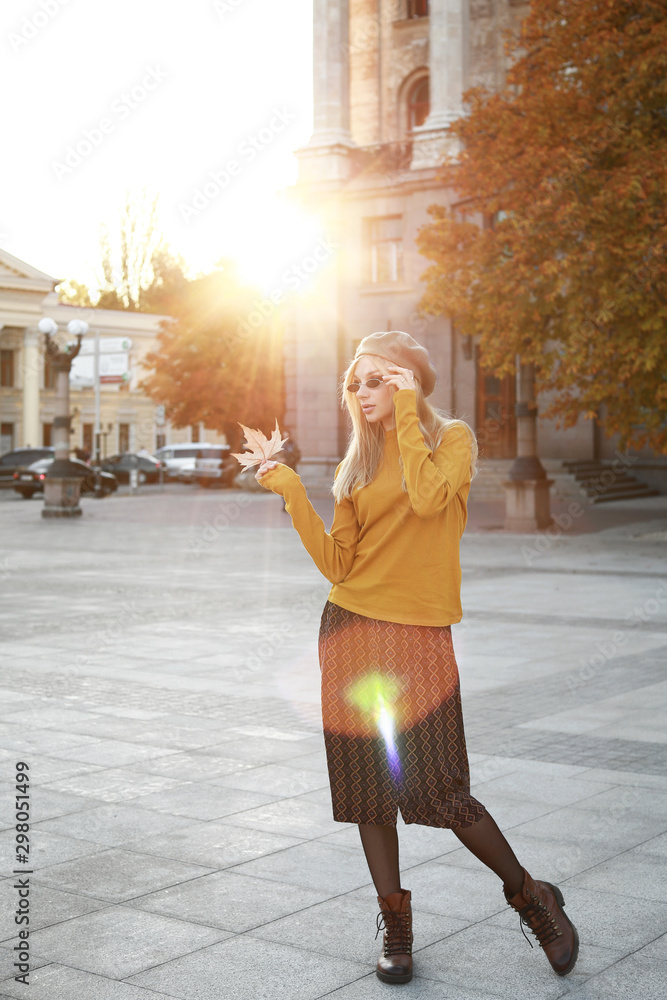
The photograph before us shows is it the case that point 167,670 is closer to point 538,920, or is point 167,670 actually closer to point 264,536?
point 538,920

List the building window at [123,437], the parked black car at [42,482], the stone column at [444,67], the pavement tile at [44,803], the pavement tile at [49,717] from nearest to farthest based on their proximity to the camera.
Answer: the pavement tile at [44,803] < the pavement tile at [49,717] < the stone column at [444,67] < the parked black car at [42,482] < the building window at [123,437]

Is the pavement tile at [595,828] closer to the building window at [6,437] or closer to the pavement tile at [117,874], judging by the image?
the pavement tile at [117,874]

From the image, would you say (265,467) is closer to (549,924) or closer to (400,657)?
(400,657)

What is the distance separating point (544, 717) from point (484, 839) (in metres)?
3.68

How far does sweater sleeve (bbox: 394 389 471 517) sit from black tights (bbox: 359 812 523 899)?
962 millimetres

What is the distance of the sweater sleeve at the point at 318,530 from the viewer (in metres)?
3.75

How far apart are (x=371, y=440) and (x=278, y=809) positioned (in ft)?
7.28

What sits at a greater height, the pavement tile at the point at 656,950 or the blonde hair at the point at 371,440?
the blonde hair at the point at 371,440

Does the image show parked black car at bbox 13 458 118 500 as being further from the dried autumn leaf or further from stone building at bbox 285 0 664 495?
the dried autumn leaf

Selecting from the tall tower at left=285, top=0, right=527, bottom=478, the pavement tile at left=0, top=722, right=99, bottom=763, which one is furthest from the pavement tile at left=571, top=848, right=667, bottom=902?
the tall tower at left=285, top=0, right=527, bottom=478

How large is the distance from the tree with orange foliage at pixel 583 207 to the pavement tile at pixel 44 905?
1416 cm

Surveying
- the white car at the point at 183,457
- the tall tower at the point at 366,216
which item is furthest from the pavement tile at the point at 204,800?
the white car at the point at 183,457

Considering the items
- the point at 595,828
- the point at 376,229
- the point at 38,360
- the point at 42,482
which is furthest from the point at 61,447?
the point at 38,360

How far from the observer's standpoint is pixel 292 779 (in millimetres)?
5934
